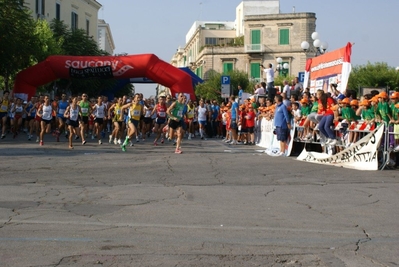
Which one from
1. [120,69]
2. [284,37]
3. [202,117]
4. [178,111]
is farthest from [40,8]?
[178,111]

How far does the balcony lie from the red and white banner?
187ft

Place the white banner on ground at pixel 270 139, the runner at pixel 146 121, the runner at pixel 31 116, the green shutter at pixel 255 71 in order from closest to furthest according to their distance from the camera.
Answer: the white banner on ground at pixel 270 139, the runner at pixel 31 116, the runner at pixel 146 121, the green shutter at pixel 255 71

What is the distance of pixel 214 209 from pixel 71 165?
7.15 meters

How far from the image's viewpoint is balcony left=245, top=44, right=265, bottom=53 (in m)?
82.6

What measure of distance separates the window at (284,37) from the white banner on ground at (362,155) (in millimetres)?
66788

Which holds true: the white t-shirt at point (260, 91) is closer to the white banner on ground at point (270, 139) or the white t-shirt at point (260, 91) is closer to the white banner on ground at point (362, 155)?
the white banner on ground at point (270, 139)

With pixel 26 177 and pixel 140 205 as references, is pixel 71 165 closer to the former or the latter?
pixel 26 177

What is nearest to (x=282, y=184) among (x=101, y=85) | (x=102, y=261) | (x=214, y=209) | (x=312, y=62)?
(x=214, y=209)

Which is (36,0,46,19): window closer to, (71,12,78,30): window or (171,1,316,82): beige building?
(71,12,78,30): window

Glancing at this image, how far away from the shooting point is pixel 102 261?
20.8 ft

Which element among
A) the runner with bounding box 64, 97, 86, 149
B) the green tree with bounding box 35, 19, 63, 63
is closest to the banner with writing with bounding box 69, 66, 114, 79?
the green tree with bounding box 35, 19, 63, 63

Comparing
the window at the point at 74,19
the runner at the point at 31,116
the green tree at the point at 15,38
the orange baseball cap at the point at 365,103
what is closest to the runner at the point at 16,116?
the runner at the point at 31,116

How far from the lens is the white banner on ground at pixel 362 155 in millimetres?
15157

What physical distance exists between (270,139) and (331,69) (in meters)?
3.06
